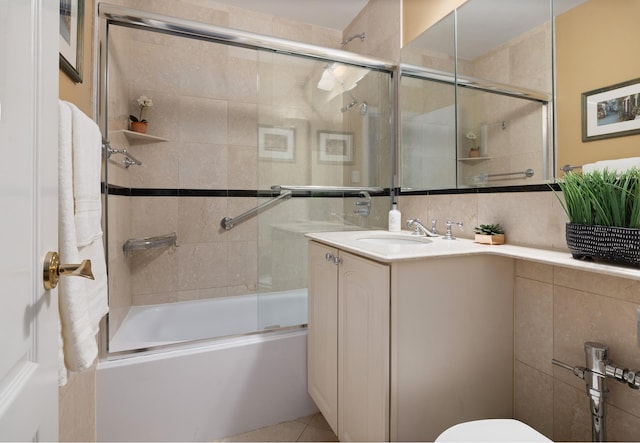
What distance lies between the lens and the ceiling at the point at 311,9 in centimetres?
230

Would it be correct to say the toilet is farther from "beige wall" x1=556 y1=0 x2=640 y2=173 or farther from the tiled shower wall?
the tiled shower wall

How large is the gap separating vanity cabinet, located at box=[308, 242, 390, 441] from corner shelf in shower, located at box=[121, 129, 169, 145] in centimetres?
136

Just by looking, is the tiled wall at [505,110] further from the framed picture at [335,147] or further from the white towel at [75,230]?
A: the white towel at [75,230]

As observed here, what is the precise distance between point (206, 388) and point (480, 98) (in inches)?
72.2

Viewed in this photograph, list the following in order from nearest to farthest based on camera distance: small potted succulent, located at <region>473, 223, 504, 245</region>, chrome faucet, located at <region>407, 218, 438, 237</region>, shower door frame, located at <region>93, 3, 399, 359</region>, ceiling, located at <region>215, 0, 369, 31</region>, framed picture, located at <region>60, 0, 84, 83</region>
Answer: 1. framed picture, located at <region>60, 0, 84, 83</region>
2. small potted succulent, located at <region>473, 223, 504, 245</region>
3. shower door frame, located at <region>93, 3, 399, 359</region>
4. chrome faucet, located at <region>407, 218, 438, 237</region>
5. ceiling, located at <region>215, 0, 369, 31</region>

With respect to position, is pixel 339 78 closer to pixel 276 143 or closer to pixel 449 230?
pixel 276 143

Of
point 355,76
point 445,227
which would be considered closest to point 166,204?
point 355,76

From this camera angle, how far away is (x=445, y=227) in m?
1.60

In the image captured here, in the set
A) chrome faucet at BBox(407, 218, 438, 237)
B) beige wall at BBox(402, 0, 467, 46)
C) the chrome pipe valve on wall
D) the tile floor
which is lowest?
the tile floor

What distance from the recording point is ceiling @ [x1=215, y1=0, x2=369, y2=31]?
2301 millimetres

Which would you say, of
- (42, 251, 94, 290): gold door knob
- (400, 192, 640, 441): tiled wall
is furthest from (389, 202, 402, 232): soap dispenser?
(42, 251, 94, 290): gold door knob

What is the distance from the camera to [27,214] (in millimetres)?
481

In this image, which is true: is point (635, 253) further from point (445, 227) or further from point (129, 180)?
point (129, 180)

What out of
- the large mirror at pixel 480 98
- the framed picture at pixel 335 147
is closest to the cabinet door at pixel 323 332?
the framed picture at pixel 335 147
